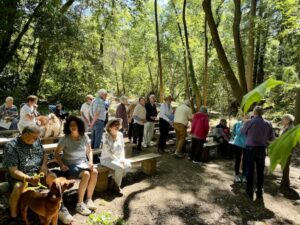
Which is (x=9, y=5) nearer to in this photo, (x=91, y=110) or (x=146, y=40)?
(x=91, y=110)

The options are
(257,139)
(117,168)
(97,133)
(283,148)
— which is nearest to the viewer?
(283,148)

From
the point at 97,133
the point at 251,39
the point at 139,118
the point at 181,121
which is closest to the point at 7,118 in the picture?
the point at 97,133

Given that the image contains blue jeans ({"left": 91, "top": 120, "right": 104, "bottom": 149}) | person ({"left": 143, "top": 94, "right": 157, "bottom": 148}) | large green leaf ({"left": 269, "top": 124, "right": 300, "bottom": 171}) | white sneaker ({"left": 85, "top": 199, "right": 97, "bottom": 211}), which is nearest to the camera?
large green leaf ({"left": 269, "top": 124, "right": 300, "bottom": 171})

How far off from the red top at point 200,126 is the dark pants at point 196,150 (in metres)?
0.14

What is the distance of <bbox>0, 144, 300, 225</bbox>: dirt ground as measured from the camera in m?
5.55

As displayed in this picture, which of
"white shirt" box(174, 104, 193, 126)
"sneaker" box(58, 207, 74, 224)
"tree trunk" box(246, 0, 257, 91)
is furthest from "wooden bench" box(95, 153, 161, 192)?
"tree trunk" box(246, 0, 257, 91)

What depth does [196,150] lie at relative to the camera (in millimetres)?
9062

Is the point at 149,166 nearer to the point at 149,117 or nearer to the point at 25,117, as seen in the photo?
the point at 149,117

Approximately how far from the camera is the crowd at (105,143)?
4750mm

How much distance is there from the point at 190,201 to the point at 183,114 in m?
3.50

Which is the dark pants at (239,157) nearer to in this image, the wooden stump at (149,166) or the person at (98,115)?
the wooden stump at (149,166)

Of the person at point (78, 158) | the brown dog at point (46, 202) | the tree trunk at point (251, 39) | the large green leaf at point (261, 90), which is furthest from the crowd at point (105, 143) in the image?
the large green leaf at point (261, 90)

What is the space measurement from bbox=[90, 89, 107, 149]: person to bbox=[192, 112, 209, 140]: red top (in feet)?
8.04

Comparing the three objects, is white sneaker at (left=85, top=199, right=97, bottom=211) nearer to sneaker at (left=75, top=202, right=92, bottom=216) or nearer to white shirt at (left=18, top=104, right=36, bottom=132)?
sneaker at (left=75, top=202, right=92, bottom=216)
